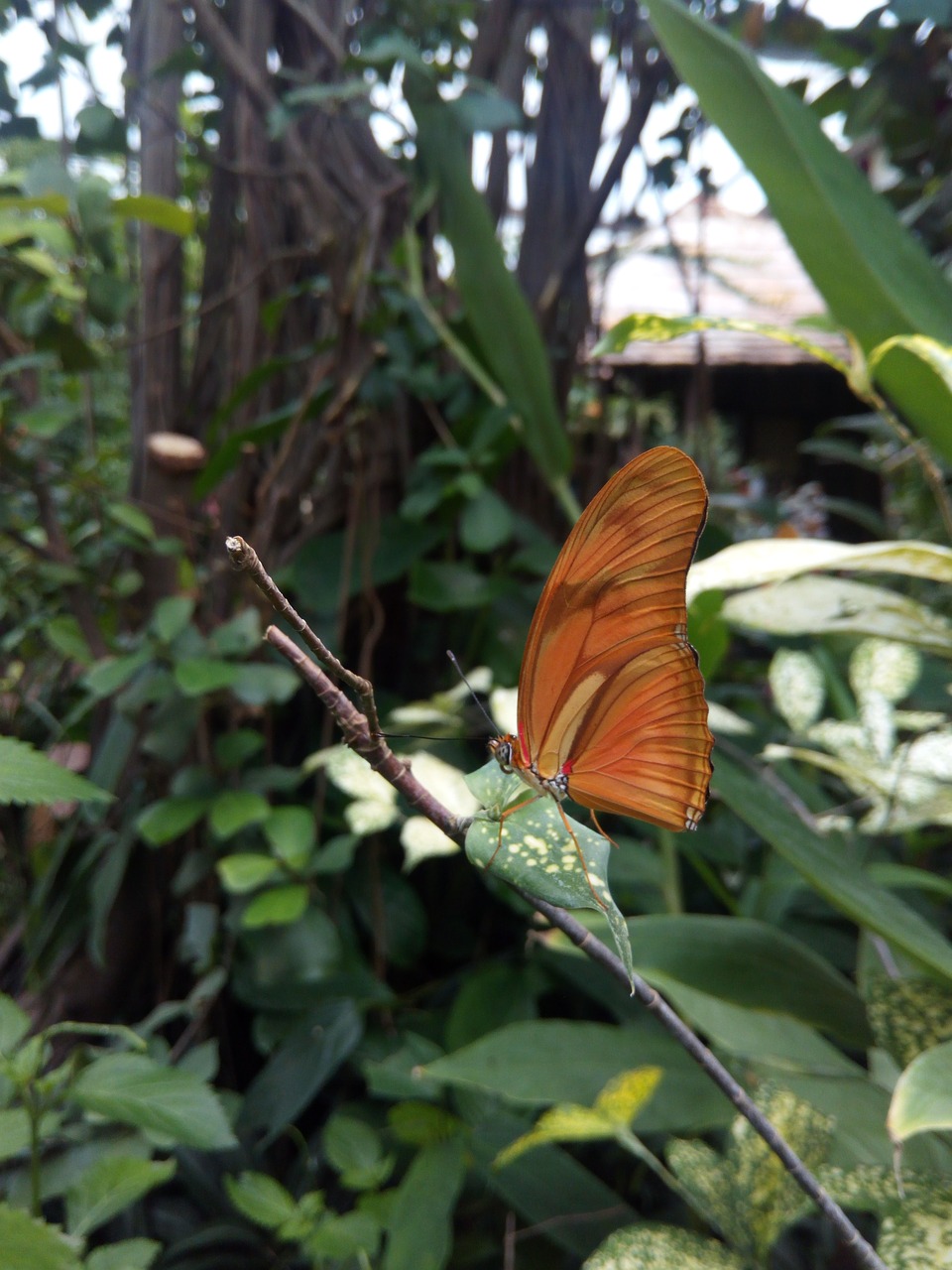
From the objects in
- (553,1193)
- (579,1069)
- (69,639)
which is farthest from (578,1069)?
(69,639)

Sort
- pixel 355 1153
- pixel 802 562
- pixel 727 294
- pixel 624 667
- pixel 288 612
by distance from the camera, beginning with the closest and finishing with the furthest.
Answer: pixel 288 612 → pixel 624 667 → pixel 802 562 → pixel 355 1153 → pixel 727 294

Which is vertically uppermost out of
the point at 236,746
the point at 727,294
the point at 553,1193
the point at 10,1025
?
the point at 727,294

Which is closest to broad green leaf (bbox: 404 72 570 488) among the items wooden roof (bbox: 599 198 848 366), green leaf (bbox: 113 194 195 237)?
green leaf (bbox: 113 194 195 237)

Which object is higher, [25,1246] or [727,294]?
[727,294]

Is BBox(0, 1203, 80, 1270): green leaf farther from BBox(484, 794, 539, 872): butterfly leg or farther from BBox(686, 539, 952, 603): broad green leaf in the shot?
BBox(686, 539, 952, 603): broad green leaf

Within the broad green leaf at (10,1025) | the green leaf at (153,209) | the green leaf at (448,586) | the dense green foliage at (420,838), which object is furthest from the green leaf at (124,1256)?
the green leaf at (153,209)

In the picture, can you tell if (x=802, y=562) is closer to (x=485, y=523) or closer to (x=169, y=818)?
(x=485, y=523)

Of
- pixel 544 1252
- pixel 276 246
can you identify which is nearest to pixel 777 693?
pixel 544 1252
